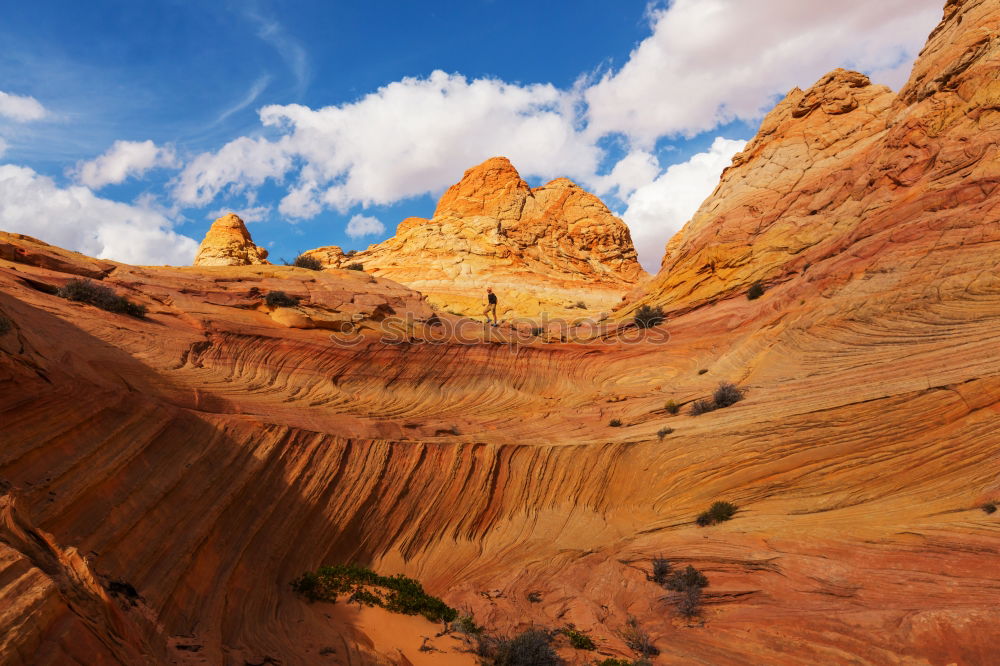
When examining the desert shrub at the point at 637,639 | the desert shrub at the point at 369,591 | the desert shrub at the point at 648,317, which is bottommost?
the desert shrub at the point at 369,591

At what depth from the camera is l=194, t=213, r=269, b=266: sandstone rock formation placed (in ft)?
161

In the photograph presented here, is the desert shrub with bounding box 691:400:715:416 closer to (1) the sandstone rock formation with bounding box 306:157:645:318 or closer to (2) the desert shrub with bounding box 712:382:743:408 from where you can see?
(2) the desert shrub with bounding box 712:382:743:408

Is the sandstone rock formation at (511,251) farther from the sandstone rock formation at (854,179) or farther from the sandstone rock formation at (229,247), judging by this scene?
the sandstone rock formation at (854,179)

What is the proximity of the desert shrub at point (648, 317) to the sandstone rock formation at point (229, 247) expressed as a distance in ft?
111

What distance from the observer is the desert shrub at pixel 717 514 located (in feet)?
44.0

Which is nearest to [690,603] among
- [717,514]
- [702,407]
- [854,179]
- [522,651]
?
[717,514]

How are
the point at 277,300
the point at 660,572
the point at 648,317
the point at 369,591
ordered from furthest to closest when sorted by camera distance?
the point at 648,317, the point at 277,300, the point at 660,572, the point at 369,591

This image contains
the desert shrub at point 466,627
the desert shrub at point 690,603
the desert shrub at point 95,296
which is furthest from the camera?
the desert shrub at point 95,296

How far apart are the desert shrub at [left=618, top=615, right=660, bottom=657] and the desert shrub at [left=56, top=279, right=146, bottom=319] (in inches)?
606

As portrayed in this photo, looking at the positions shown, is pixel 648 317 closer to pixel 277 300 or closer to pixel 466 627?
pixel 277 300

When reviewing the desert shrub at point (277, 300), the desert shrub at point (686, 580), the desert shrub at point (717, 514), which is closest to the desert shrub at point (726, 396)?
the desert shrub at point (717, 514)

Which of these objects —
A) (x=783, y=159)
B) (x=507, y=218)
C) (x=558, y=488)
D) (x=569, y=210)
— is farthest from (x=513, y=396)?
(x=569, y=210)

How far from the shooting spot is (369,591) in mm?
10812

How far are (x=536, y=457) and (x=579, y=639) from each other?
22.3 ft
